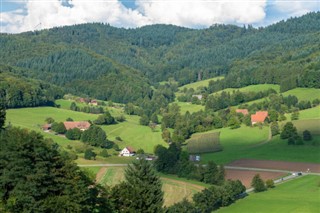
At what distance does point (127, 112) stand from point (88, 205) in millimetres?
106355

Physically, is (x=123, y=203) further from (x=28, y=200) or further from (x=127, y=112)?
(x=127, y=112)

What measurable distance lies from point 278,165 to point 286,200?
1903cm

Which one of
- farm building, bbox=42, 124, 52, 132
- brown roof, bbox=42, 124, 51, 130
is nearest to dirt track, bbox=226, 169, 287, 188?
farm building, bbox=42, 124, 52, 132

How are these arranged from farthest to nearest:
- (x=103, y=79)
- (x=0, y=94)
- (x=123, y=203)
→ (x=103, y=79) < (x=0, y=94) < (x=123, y=203)

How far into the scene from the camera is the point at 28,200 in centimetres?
2612

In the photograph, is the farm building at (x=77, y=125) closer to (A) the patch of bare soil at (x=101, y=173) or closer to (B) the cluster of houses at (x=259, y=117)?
(A) the patch of bare soil at (x=101, y=173)

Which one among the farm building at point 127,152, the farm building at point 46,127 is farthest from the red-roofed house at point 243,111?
the farm building at point 46,127

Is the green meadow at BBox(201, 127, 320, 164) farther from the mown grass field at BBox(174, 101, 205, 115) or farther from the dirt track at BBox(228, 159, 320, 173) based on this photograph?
the mown grass field at BBox(174, 101, 205, 115)

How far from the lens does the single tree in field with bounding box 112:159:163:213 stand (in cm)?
3128

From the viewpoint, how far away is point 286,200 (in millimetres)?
51875

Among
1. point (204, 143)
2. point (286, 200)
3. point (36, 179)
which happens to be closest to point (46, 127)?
point (204, 143)

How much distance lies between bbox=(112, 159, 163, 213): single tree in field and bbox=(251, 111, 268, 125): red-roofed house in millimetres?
68975

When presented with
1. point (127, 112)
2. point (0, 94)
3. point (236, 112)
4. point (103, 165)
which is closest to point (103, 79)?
point (127, 112)

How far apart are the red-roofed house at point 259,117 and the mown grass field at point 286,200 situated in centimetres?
3764
